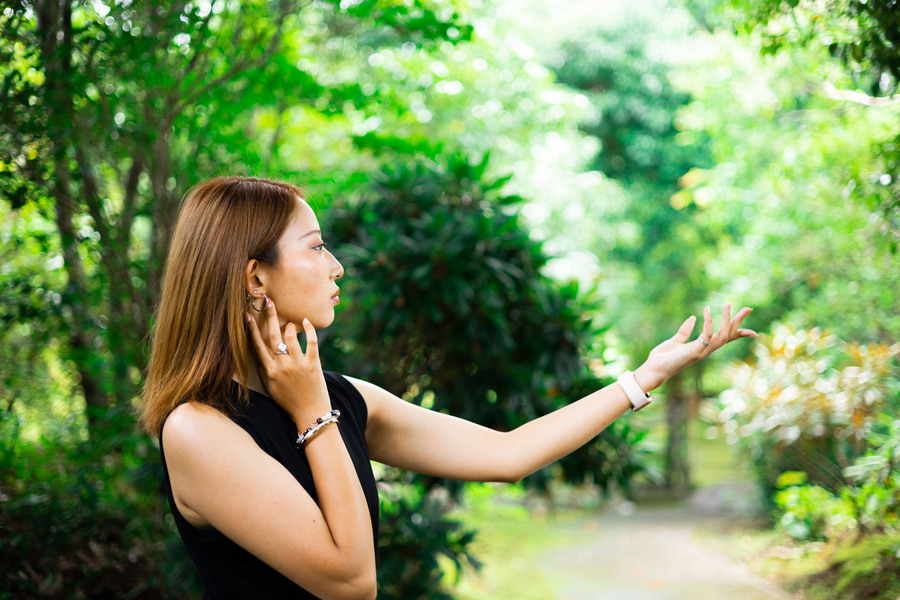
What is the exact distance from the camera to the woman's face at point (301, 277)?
1.58 meters

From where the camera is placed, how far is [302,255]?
1601 mm

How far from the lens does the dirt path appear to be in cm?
679

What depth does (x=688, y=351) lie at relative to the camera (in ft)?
5.67

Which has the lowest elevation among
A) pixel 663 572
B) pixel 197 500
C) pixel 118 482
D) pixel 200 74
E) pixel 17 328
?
pixel 663 572

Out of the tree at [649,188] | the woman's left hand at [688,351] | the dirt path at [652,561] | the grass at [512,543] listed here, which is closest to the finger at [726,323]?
the woman's left hand at [688,351]

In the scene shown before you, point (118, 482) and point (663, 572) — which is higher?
point (118, 482)

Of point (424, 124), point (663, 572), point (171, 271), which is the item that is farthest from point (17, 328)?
point (663, 572)

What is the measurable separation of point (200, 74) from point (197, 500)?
8.31ft

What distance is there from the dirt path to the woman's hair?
5.99m

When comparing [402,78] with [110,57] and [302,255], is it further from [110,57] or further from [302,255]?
[302,255]

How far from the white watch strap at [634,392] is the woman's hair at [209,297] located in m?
0.89

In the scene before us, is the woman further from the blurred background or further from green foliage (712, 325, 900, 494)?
green foliage (712, 325, 900, 494)

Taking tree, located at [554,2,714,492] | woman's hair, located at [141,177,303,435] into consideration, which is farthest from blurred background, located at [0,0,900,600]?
tree, located at [554,2,714,492]

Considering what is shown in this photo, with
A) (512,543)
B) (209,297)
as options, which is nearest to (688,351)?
(209,297)
